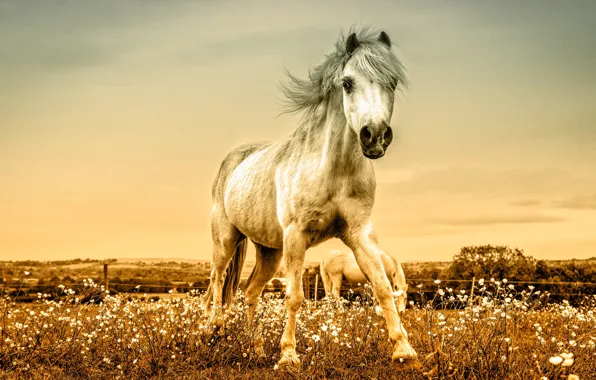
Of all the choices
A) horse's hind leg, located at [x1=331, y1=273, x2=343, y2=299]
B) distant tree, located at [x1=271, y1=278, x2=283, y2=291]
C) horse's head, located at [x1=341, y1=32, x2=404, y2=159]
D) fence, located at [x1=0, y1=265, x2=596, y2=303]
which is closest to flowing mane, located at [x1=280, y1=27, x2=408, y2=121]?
horse's head, located at [x1=341, y1=32, x2=404, y2=159]

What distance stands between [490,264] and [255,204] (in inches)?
705

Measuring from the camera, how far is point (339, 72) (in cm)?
627

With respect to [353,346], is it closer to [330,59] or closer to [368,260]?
[368,260]

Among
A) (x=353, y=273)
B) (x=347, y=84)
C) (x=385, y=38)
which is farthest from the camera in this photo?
(x=353, y=273)

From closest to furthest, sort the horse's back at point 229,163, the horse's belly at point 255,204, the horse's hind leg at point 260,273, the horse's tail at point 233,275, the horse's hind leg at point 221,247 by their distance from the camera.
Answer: the horse's belly at point 255,204, the horse's hind leg at point 260,273, the horse's hind leg at point 221,247, the horse's tail at point 233,275, the horse's back at point 229,163

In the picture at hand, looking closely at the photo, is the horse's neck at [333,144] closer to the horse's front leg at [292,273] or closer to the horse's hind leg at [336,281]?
the horse's front leg at [292,273]

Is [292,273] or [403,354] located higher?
[292,273]

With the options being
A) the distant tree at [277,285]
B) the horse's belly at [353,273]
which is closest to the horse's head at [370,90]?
the horse's belly at [353,273]

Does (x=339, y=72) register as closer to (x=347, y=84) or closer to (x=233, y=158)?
(x=347, y=84)

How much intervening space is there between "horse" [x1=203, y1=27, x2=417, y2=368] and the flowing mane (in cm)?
1

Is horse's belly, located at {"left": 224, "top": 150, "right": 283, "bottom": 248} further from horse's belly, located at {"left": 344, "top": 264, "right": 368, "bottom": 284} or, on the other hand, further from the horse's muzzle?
horse's belly, located at {"left": 344, "top": 264, "right": 368, "bottom": 284}

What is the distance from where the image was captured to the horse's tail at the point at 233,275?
9164 mm

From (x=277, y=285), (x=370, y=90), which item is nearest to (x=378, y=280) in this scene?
(x=370, y=90)

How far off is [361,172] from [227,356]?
8.28 feet
